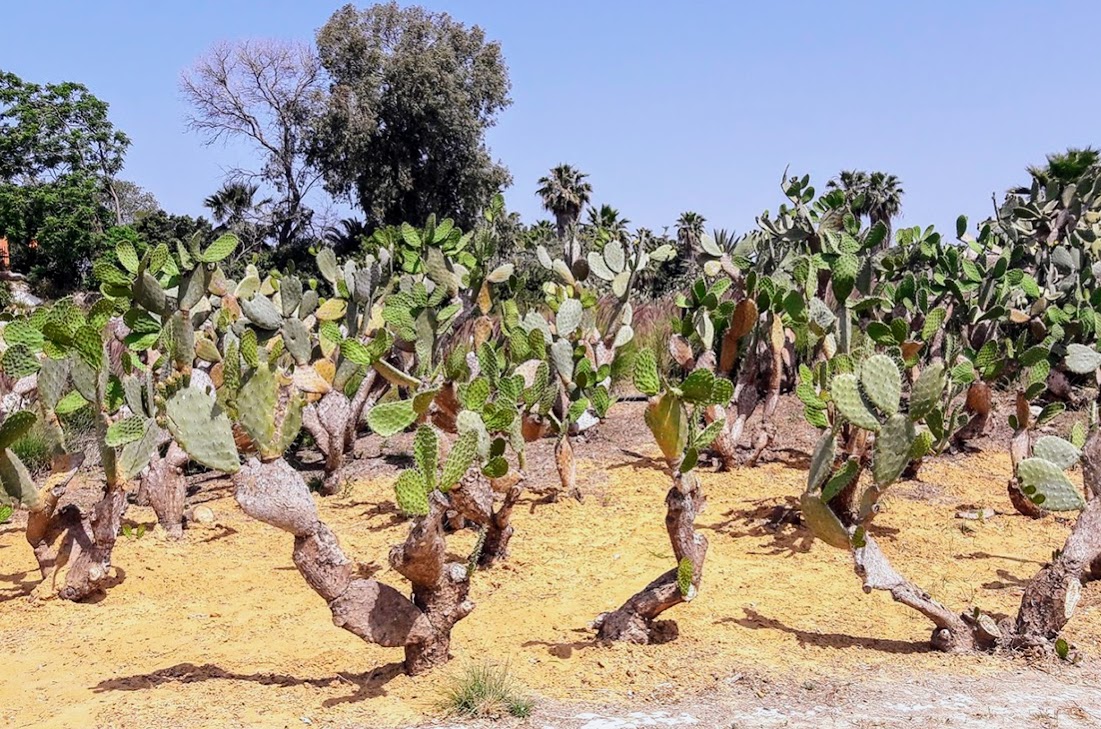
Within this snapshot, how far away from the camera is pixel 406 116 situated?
26609mm

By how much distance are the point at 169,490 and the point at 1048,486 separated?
159 inches

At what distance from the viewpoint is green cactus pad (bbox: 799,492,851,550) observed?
11.8ft

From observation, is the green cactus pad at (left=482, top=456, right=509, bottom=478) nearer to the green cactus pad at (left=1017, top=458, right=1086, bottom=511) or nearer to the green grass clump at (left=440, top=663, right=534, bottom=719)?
the green grass clump at (left=440, top=663, right=534, bottom=719)

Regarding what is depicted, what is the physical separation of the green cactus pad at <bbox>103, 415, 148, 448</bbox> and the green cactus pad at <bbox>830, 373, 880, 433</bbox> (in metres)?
2.68

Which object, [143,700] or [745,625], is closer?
[143,700]

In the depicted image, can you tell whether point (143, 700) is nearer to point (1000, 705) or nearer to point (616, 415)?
point (1000, 705)

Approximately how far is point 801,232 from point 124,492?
4883 mm

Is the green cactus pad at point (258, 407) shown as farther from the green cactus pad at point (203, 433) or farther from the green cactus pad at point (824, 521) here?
the green cactus pad at point (824, 521)

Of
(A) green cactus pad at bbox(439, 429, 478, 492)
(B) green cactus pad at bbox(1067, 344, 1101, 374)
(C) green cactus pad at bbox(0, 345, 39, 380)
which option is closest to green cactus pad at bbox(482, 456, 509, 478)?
(A) green cactus pad at bbox(439, 429, 478, 492)

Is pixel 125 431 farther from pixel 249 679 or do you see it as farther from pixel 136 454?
pixel 249 679

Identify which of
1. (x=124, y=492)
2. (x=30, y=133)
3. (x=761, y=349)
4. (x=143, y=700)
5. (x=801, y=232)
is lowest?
(x=143, y=700)

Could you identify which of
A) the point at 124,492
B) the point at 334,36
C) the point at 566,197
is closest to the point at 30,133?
the point at 334,36

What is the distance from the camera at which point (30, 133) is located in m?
27.3

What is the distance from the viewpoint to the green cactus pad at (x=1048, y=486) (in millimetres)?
3830
